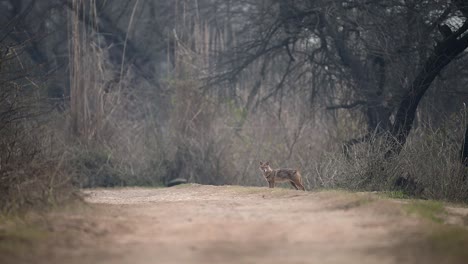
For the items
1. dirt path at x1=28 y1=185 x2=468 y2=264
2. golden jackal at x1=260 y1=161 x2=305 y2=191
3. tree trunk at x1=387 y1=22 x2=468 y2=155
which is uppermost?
tree trunk at x1=387 y1=22 x2=468 y2=155

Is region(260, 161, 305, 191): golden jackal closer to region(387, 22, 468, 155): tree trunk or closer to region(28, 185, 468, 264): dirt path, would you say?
region(387, 22, 468, 155): tree trunk

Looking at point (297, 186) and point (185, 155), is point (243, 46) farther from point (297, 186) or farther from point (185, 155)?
point (297, 186)

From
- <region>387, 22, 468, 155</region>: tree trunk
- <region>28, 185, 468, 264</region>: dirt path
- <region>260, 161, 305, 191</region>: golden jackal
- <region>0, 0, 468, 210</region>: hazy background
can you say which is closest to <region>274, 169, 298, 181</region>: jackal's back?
<region>260, 161, 305, 191</region>: golden jackal

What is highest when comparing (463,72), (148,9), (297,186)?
(148,9)

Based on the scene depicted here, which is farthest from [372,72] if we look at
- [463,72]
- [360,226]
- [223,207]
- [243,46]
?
[360,226]

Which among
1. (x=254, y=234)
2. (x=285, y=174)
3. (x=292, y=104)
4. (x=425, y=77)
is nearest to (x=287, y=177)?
(x=285, y=174)

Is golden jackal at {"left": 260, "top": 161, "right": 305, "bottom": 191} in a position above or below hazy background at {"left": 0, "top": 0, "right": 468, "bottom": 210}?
below

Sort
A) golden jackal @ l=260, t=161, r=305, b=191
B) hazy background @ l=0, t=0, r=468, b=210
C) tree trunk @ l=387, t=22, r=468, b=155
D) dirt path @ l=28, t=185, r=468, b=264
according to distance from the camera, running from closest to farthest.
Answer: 1. dirt path @ l=28, t=185, r=468, b=264
2. golden jackal @ l=260, t=161, r=305, b=191
3. hazy background @ l=0, t=0, r=468, b=210
4. tree trunk @ l=387, t=22, r=468, b=155

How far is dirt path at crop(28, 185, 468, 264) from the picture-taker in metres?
8.53

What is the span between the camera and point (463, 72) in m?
22.7

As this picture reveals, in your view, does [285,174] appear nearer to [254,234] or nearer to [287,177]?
[287,177]

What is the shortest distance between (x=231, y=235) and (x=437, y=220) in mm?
3549

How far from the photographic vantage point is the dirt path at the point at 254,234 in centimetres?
853

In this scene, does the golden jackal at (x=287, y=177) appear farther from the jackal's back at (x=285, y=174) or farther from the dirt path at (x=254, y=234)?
the dirt path at (x=254, y=234)
